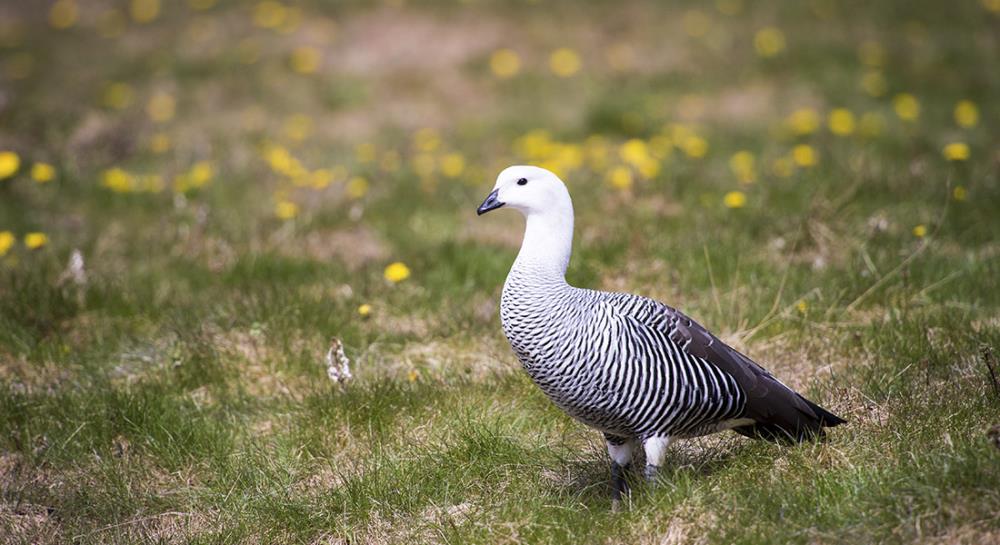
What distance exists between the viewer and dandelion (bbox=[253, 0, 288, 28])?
37.2 feet

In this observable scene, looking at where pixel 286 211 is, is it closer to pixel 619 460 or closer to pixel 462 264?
pixel 462 264

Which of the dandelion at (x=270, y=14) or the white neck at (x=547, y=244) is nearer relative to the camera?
the white neck at (x=547, y=244)

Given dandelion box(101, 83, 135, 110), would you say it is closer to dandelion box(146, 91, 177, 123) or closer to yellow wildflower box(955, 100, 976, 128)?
dandelion box(146, 91, 177, 123)

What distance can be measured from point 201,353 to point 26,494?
1.10m

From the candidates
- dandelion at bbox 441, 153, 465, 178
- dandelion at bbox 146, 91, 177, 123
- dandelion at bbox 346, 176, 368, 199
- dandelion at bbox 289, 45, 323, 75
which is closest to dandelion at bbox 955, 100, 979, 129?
dandelion at bbox 441, 153, 465, 178

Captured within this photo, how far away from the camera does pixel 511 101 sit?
9.73 m

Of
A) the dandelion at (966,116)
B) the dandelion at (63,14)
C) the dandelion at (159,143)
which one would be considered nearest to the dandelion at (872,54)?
the dandelion at (966,116)

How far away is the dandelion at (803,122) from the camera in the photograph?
809 cm

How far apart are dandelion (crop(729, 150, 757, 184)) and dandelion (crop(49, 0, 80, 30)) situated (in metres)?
8.47

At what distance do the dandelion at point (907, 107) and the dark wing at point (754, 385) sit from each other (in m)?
5.04

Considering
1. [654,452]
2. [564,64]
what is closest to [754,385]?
[654,452]

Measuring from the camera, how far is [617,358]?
3.75 m

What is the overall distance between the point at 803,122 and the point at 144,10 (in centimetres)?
803

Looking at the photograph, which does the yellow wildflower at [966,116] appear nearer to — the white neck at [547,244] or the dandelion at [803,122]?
the dandelion at [803,122]
